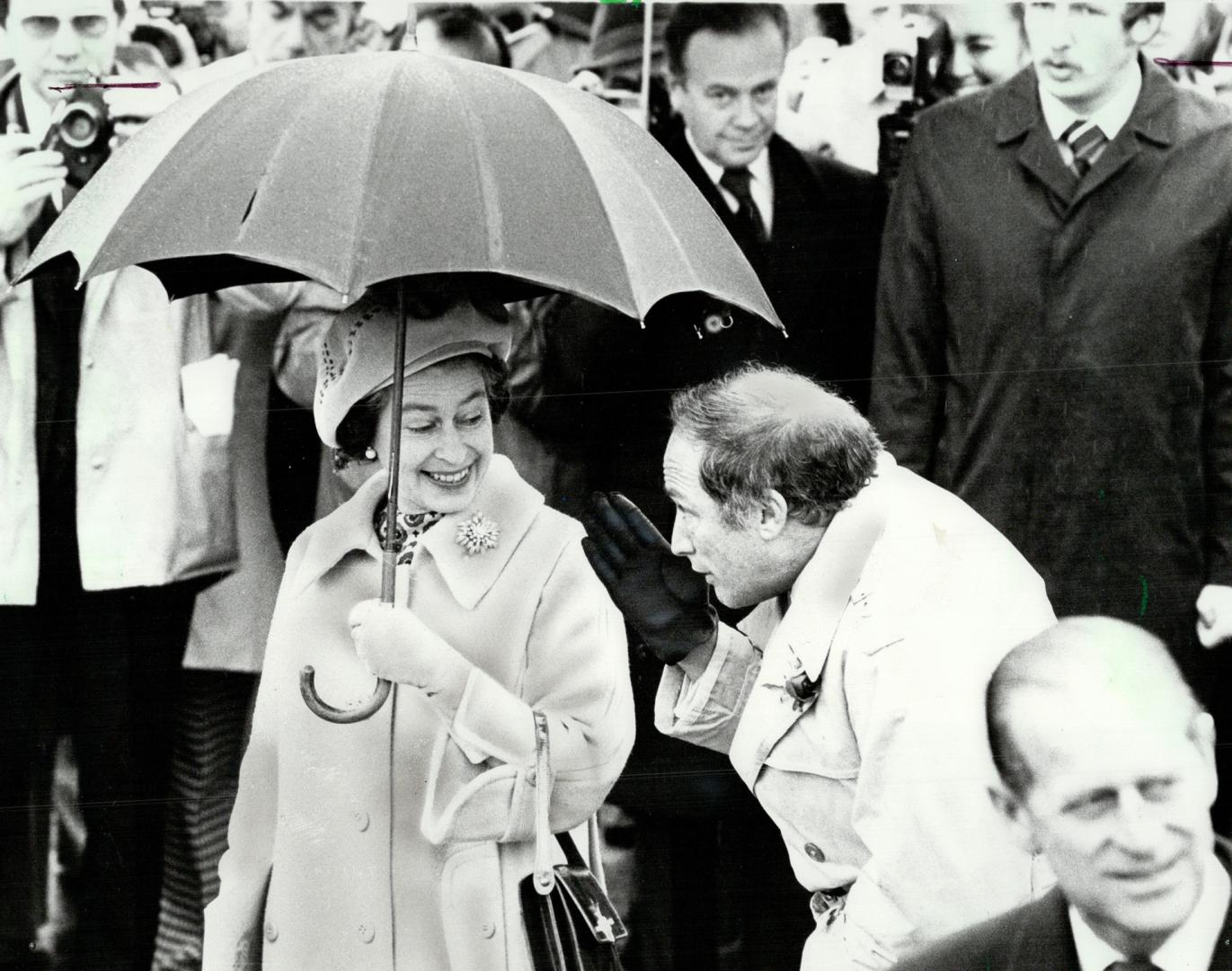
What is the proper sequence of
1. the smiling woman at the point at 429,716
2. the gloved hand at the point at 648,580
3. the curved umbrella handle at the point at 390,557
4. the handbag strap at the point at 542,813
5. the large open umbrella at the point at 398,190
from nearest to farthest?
the large open umbrella at the point at 398,190
the curved umbrella handle at the point at 390,557
the handbag strap at the point at 542,813
the smiling woman at the point at 429,716
the gloved hand at the point at 648,580

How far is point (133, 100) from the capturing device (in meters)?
4.04

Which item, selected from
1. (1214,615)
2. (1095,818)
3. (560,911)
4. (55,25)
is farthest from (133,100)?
(1214,615)

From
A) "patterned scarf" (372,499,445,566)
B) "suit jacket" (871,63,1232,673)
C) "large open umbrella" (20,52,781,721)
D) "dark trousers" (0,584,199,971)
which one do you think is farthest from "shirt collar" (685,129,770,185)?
"dark trousers" (0,584,199,971)

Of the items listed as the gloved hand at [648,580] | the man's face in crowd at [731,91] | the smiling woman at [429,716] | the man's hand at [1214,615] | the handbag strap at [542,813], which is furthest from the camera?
the man's hand at [1214,615]

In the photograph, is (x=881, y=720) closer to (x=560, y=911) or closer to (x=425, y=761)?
(x=560, y=911)

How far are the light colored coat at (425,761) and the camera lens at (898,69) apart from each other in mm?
1329

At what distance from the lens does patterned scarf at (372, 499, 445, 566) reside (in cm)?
392

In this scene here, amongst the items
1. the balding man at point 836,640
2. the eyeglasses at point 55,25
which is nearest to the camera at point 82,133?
the eyeglasses at point 55,25

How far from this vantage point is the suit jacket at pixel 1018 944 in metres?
3.91

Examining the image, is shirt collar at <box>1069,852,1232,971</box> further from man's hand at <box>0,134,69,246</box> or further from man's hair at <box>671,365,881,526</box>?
man's hand at <box>0,134,69,246</box>

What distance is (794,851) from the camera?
3.98 m

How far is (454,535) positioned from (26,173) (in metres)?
1.34

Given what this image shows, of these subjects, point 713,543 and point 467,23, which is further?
point 467,23

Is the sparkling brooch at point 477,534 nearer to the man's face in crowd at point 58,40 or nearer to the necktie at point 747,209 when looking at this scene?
the necktie at point 747,209
